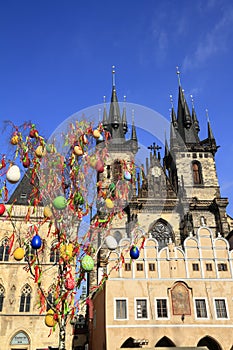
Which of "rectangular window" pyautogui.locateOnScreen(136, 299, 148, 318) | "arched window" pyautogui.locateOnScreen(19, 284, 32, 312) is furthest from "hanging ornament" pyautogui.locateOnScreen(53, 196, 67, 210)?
"arched window" pyautogui.locateOnScreen(19, 284, 32, 312)

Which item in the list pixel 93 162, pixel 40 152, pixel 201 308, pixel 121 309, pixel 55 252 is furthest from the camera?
pixel 201 308

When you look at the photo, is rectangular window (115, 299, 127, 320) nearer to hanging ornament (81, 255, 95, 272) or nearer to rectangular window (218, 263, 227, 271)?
rectangular window (218, 263, 227, 271)

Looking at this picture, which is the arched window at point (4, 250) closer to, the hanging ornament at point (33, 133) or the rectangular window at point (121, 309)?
the rectangular window at point (121, 309)

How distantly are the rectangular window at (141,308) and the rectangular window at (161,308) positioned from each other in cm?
76

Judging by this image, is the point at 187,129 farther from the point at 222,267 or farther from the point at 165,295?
the point at 165,295

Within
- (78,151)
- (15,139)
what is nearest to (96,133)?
(78,151)

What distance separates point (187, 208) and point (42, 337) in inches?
744

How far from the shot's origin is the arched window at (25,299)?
23.0 m

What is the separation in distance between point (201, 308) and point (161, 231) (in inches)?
554

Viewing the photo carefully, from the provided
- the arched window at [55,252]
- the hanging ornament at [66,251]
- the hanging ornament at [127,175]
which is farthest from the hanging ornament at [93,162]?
the arched window at [55,252]

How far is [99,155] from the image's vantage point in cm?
1027

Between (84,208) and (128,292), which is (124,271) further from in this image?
(84,208)

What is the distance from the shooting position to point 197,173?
38.1 meters

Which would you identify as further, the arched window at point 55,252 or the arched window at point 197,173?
the arched window at point 197,173
